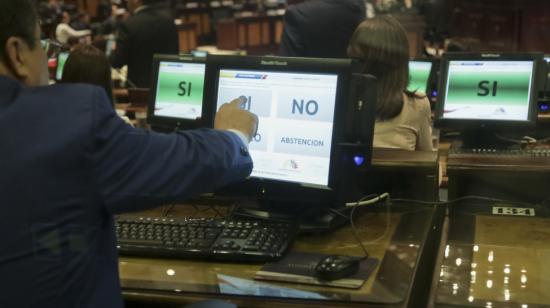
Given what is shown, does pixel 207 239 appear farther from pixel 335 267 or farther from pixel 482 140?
pixel 482 140

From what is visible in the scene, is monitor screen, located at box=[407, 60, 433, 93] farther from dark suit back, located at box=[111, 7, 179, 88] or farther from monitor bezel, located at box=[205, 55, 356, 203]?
monitor bezel, located at box=[205, 55, 356, 203]

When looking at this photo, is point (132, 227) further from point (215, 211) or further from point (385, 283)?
point (385, 283)

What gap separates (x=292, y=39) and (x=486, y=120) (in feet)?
3.33

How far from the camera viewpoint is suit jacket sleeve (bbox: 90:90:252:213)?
4.24 feet

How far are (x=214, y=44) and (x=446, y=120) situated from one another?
12271mm

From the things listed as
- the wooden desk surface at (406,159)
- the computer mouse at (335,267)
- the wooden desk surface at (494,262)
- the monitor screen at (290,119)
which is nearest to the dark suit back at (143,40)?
the wooden desk surface at (406,159)

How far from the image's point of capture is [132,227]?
6.46 ft

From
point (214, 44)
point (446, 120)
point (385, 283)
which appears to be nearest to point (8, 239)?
point (385, 283)

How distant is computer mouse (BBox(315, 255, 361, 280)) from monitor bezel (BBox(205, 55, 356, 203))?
30 cm

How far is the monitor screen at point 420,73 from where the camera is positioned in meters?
5.05

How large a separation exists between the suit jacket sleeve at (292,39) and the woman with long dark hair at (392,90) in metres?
0.50

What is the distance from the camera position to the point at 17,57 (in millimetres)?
1334

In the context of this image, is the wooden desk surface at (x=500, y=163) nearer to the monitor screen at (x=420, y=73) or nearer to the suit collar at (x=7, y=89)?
the suit collar at (x=7, y=89)

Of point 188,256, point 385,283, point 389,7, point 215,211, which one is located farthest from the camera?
point 389,7
